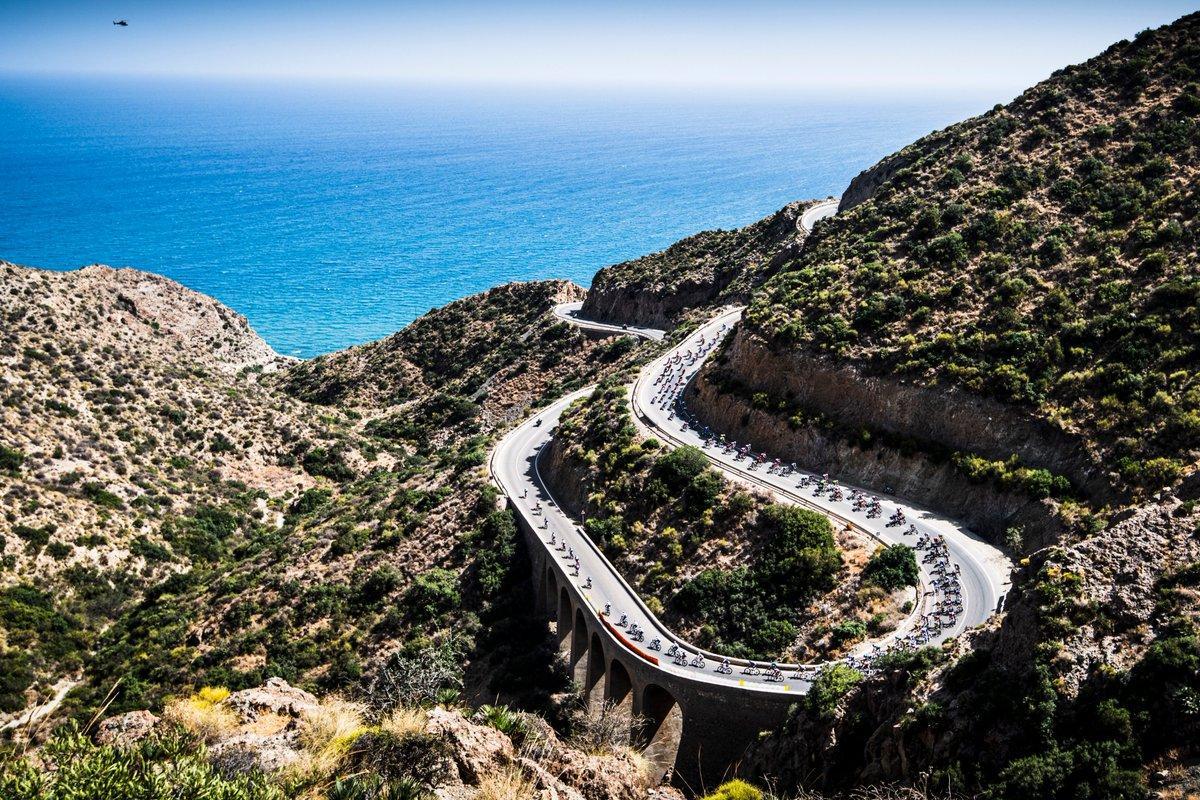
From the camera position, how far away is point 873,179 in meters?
71.2

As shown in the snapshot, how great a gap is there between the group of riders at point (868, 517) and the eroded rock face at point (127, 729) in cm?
1706

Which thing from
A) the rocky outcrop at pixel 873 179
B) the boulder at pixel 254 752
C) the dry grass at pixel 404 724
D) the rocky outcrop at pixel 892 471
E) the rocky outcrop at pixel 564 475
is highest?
the rocky outcrop at pixel 873 179

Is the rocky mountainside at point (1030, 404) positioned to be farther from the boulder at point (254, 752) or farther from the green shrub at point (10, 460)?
the green shrub at point (10, 460)

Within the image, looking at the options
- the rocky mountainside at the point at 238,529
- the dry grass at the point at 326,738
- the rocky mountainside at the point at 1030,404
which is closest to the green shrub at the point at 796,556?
the rocky mountainside at the point at 1030,404

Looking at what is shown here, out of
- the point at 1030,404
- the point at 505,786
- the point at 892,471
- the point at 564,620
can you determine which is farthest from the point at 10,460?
the point at 1030,404

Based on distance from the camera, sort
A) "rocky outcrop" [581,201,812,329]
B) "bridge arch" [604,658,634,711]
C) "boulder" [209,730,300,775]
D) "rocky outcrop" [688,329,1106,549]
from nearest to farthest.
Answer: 1. "boulder" [209,730,300,775]
2. "bridge arch" [604,658,634,711]
3. "rocky outcrop" [688,329,1106,549]
4. "rocky outcrop" [581,201,812,329]

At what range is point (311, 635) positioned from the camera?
39406mm

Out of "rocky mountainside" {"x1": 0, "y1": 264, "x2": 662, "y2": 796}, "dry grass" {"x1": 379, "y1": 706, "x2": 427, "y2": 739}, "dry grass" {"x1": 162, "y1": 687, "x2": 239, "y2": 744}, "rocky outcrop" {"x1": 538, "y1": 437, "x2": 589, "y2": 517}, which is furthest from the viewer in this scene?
"rocky outcrop" {"x1": 538, "y1": 437, "x2": 589, "y2": 517}

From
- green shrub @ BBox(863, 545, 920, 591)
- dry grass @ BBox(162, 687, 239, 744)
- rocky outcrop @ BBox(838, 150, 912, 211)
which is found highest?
rocky outcrop @ BBox(838, 150, 912, 211)

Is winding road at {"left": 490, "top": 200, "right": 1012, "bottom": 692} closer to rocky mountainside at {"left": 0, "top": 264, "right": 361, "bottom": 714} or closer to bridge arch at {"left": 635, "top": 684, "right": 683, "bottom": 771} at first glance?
bridge arch at {"left": 635, "top": 684, "right": 683, "bottom": 771}

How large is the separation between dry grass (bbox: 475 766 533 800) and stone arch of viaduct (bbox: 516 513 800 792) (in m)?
10.9

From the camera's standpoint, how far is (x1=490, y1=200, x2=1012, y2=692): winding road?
28938mm

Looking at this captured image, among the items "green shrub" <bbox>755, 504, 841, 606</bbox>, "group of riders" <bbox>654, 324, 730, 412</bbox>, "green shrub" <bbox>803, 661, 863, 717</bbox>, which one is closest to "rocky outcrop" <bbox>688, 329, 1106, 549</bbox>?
"group of riders" <bbox>654, 324, 730, 412</bbox>

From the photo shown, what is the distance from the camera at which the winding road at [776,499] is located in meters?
28.9
